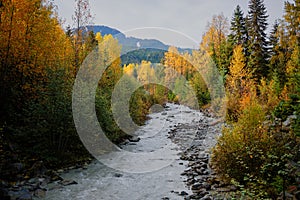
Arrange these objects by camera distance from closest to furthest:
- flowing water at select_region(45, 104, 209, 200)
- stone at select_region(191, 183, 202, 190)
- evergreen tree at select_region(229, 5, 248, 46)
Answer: flowing water at select_region(45, 104, 209, 200)
stone at select_region(191, 183, 202, 190)
evergreen tree at select_region(229, 5, 248, 46)

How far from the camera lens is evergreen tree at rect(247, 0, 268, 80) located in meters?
25.3

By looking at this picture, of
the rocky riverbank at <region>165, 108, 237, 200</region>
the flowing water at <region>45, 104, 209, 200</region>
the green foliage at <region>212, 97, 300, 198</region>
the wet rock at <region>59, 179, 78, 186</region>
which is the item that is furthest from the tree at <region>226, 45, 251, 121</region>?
the wet rock at <region>59, 179, 78, 186</region>

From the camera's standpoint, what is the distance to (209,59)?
3691 centimetres

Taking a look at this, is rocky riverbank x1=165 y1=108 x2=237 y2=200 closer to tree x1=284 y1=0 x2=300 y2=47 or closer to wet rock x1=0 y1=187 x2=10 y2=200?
wet rock x1=0 y1=187 x2=10 y2=200

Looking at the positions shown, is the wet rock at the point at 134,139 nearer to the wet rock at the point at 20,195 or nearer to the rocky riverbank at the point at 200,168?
the rocky riverbank at the point at 200,168

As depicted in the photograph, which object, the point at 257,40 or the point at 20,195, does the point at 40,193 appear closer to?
the point at 20,195

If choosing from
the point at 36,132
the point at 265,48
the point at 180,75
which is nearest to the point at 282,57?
the point at 265,48

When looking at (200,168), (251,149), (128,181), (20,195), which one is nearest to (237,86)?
(200,168)

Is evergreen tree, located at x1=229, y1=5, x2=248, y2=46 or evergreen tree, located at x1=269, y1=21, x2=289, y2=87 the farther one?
evergreen tree, located at x1=229, y1=5, x2=248, y2=46

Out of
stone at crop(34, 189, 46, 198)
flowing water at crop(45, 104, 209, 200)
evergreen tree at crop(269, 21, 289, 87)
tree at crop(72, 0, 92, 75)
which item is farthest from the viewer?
evergreen tree at crop(269, 21, 289, 87)

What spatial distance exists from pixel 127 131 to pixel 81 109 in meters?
6.90

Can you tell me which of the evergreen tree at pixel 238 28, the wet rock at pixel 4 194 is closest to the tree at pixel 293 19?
the evergreen tree at pixel 238 28

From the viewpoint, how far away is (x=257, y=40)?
2619cm

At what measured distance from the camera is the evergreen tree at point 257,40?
995 inches
